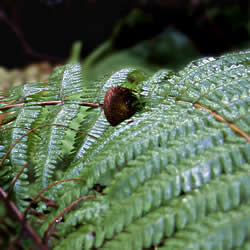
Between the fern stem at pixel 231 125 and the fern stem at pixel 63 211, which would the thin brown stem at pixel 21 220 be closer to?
the fern stem at pixel 63 211

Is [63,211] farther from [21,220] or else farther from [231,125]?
[231,125]

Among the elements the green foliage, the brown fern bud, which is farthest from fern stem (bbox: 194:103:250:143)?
the brown fern bud

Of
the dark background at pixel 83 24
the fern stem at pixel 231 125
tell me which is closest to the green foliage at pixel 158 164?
the fern stem at pixel 231 125

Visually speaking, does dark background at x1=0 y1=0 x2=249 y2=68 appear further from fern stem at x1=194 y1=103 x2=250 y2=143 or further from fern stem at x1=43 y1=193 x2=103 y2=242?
fern stem at x1=43 y1=193 x2=103 y2=242

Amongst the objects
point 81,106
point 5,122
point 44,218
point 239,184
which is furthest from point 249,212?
point 5,122

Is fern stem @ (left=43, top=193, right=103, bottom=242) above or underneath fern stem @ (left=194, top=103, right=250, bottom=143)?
underneath

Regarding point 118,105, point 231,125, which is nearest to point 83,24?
point 118,105
